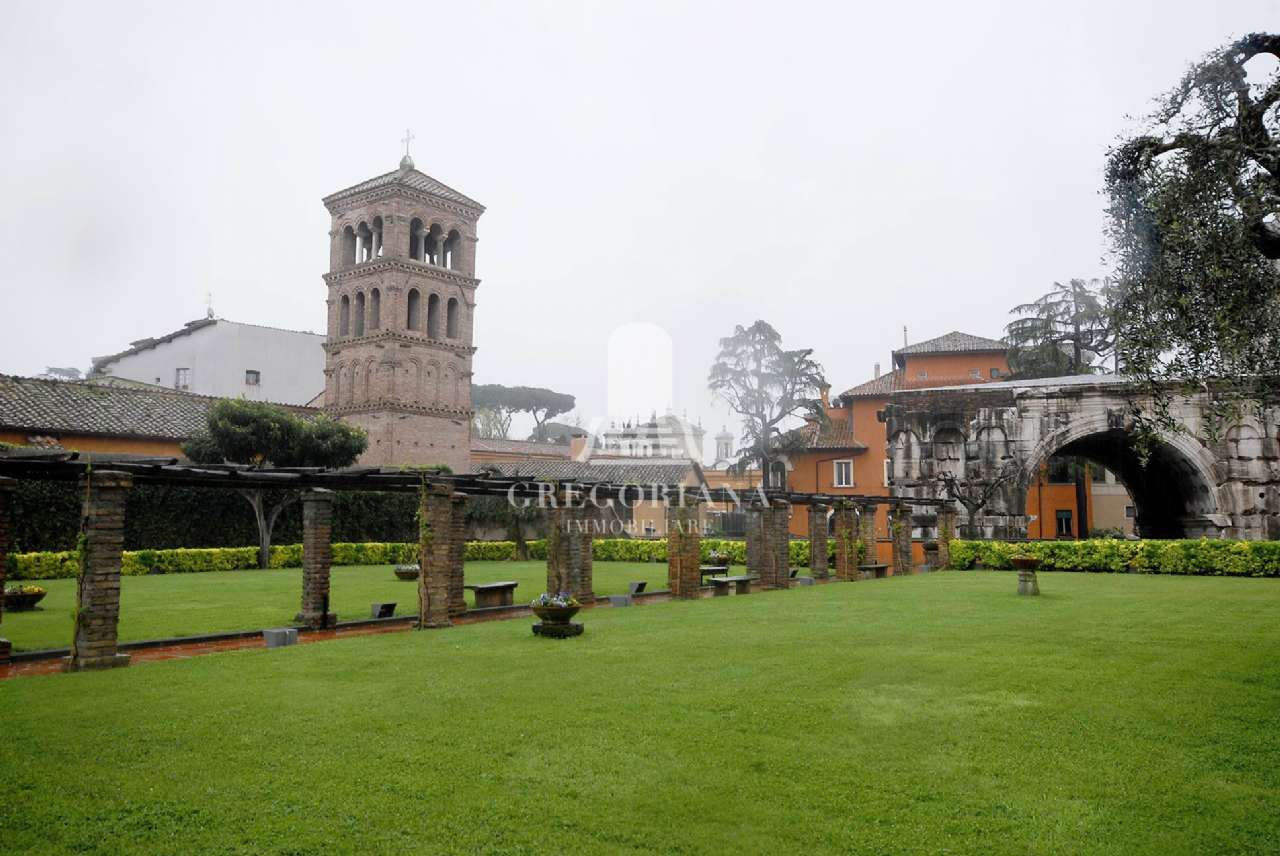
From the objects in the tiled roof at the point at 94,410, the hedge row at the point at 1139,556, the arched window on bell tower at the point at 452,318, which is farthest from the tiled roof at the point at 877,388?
the tiled roof at the point at 94,410

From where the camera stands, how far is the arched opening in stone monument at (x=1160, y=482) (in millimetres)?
28516

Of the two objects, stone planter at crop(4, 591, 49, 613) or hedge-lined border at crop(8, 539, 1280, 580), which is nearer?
stone planter at crop(4, 591, 49, 613)

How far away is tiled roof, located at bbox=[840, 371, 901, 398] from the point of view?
146 ft

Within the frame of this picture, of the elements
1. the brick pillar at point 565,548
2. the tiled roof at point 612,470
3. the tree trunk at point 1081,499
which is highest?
the tiled roof at point 612,470

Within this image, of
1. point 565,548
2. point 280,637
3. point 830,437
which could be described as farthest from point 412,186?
point 280,637

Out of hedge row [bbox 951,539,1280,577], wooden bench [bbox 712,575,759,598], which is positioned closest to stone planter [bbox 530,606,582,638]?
wooden bench [bbox 712,575,759,598]

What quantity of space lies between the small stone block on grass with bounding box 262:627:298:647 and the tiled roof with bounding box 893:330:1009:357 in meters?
39.2

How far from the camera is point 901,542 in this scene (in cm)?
2869

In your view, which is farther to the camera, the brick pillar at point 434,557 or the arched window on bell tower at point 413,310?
the arched window on bell tower at point 413,310

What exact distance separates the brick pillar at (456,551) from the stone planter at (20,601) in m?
8.30

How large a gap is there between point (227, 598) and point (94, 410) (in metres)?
18.0

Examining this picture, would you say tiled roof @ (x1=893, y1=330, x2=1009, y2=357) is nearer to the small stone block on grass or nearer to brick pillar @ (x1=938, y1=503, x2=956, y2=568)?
brick pillar @ (x1=938, y1=503, x2=956, y2=568)

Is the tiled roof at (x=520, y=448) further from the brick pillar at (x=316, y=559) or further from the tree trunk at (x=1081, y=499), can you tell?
the brick pillar at (x=316, y=559)

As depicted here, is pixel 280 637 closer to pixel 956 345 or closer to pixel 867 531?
pixel 867 531
